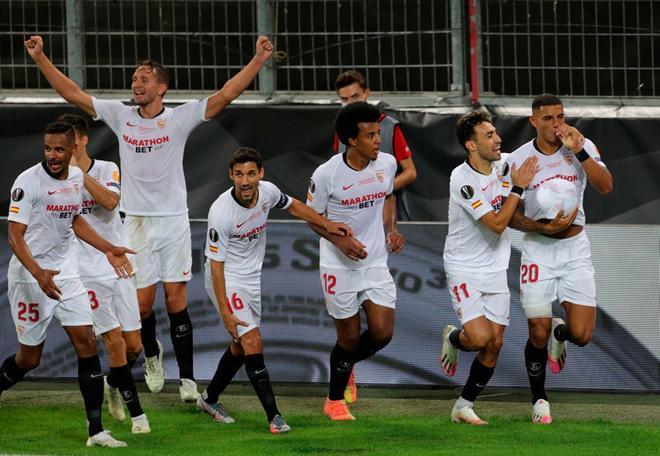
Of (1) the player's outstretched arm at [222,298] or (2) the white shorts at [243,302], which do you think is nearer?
(1) the player's outstretched arm at [222,298]

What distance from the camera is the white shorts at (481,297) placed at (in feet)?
31.1

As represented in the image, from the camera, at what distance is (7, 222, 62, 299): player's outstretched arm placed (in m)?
8.58

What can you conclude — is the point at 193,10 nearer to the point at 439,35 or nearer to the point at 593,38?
the point at 439,35

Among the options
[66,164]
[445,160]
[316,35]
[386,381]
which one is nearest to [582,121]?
[445,160]

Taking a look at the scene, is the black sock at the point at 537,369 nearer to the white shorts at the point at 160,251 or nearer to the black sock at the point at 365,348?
the black sock at the point at 365,348

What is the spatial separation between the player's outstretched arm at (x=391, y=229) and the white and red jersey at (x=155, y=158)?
144 centimetres

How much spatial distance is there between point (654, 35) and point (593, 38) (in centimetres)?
53

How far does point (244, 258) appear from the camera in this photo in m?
9.48

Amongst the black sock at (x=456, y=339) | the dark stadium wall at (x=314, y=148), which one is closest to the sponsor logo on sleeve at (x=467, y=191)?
the black sock at (x=456, y=339)

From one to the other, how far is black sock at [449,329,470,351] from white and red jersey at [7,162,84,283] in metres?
2.55

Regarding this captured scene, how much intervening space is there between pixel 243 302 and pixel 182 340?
1135mm

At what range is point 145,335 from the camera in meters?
10.5

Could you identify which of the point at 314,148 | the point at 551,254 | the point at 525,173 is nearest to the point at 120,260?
the point at 525,173

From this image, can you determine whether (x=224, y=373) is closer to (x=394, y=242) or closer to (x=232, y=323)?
(x=232, y=323)
